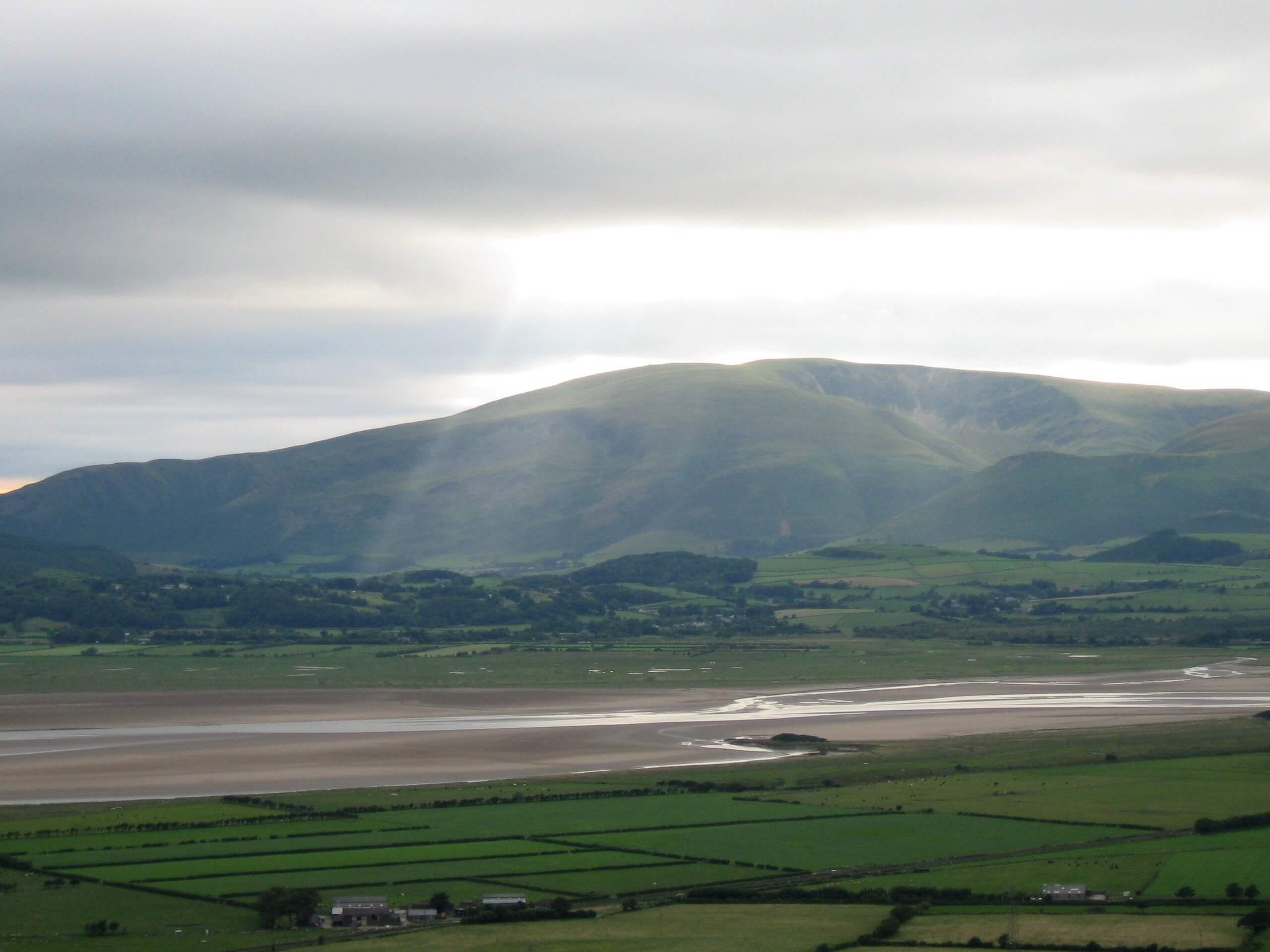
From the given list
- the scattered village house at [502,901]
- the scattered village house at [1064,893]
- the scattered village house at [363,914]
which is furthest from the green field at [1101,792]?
the scattered village house at [363,914]

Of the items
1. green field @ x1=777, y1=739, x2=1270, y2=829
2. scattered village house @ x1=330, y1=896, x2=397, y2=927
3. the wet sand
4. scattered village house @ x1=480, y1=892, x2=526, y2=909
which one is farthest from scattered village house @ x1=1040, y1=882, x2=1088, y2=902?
the wet sand

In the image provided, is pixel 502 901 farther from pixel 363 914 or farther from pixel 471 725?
pixel 471 725

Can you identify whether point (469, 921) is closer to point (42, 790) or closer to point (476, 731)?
point (42, 790)

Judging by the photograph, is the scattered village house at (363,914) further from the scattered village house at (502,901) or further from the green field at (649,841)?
the scattered village house at (502,901)

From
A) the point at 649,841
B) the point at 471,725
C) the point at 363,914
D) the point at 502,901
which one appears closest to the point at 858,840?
the point at 649,841

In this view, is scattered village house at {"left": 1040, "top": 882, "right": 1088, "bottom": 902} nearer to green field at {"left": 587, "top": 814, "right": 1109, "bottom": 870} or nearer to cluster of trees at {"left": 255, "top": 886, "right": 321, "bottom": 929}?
green field at {"left": 587, "top": 814, "right": 1109, "bottom": 870}

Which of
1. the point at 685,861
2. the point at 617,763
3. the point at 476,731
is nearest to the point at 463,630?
the point at 476,731
